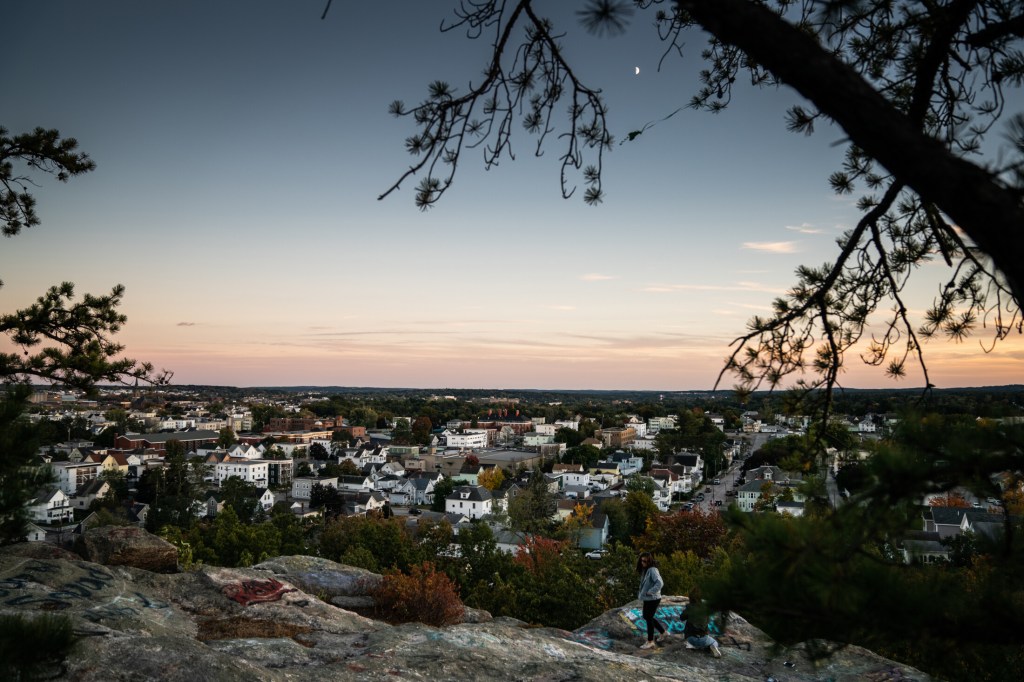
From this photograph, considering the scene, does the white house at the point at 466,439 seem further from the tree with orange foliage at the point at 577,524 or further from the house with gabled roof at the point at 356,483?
the tree with orange foliage at the point at 577,524

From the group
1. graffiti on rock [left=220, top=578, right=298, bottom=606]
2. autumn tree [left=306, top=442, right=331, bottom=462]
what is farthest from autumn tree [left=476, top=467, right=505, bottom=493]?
graffiti on rock [left=220, top=578, right=298, bottom=606]

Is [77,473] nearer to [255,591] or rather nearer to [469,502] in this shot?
[469,502]

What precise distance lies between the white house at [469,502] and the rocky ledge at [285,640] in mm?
47873

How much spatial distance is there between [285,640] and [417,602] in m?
4.75

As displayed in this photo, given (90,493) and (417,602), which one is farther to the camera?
(90,493)

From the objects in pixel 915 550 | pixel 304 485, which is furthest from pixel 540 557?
pixel 304 485

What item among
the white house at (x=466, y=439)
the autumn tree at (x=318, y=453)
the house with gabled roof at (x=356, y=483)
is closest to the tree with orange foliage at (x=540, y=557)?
the house with gabled roof at (x=356, y=483)

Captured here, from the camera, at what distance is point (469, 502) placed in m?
59.0

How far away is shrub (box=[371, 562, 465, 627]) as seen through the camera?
1257 centimetres

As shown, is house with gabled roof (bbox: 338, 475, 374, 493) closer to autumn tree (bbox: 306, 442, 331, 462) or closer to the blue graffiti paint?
autumn tree (bbox: 306, 442, 331, 462)

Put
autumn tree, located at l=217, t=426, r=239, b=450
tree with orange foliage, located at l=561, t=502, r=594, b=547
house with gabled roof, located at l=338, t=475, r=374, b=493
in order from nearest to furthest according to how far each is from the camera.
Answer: tree with orange foliage, located at l=561, t=502, r=594, b=547 < house with gabled roof, located at l=338, t=475, r=374, b=493 < autumn tree, located at l=217, t=426, r=239, b=450

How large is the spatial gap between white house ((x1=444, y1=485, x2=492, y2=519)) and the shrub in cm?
4546

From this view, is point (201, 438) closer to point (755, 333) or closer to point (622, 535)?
point (622, 535)

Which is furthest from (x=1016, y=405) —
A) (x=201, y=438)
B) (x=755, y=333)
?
(x=201, y=438)
